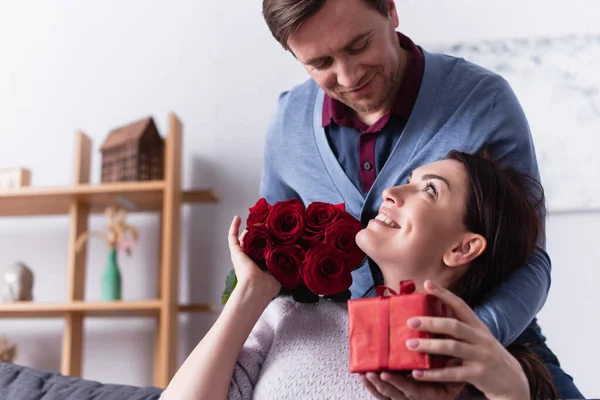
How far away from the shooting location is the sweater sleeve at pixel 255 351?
1.33 m

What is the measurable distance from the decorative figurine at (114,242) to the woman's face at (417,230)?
5.98 feet

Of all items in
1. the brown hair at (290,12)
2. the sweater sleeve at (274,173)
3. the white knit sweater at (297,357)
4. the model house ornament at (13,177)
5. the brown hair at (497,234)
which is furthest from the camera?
the model house ornament at (13,177)

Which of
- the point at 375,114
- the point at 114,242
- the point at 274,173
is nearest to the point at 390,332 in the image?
the point at 375,114

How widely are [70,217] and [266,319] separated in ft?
6.17

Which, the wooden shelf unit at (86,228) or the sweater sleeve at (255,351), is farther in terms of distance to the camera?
the wooden shelf unit at (86,228)

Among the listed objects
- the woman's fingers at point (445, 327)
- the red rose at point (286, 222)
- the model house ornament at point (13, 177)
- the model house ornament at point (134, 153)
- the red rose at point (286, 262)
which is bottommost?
the woman's fingers at point (445, 327)

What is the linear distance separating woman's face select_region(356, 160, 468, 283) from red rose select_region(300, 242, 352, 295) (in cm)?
5

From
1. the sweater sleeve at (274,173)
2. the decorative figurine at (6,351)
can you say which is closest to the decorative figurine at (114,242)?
the decorative figurine at (6,351)

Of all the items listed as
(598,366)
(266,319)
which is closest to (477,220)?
(266,319)

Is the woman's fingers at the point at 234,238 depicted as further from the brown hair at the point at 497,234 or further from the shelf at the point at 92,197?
the shelf at the point at 92,197

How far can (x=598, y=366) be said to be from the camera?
109 inches

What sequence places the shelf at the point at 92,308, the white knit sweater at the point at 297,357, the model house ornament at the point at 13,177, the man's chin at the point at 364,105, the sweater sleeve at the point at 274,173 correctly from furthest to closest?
1. the model house ornament at the point at 13,177
2. the shelf at the point at 92,308
3. the sweater sleeve at the point at 274,173
4. the man's chin at the point at 364,105
5. the white knit sweater at the point at 297,357

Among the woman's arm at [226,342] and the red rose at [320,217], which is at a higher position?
the red rose at [320,217]

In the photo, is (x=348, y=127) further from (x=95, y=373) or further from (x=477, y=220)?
(x=95, y=373)
